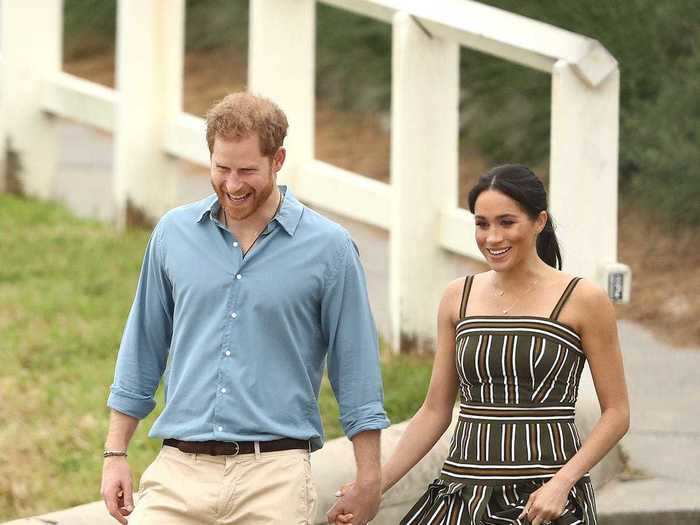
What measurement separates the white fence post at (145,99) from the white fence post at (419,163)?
289 centimetres

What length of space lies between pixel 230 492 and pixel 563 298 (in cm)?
98

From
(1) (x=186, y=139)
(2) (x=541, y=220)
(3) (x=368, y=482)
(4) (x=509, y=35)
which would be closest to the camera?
(3) (x=368, y=482)

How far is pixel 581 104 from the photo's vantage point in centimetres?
662

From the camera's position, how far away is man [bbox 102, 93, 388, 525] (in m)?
4.18

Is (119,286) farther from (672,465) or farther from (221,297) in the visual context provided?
(221,297)

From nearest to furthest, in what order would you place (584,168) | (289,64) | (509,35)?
(584,168) → (509,35) → (289,64)

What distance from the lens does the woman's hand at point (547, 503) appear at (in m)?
4.17

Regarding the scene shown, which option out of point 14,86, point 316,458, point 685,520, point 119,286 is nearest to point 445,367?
point 316,458

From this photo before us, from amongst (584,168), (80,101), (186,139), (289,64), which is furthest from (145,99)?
(584,168)

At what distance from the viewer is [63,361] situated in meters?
7.90

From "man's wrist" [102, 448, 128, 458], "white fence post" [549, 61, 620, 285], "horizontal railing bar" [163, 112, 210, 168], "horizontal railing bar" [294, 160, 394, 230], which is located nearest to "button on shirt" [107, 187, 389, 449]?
"man's wrist" [102, 448, 128, 458]

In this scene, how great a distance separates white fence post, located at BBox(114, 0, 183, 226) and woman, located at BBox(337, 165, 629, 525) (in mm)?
6218

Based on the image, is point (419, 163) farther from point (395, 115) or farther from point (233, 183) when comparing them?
point (233, 183)

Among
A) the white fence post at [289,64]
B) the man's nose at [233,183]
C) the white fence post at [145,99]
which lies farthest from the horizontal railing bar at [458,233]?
the man's nose at [233,183]
